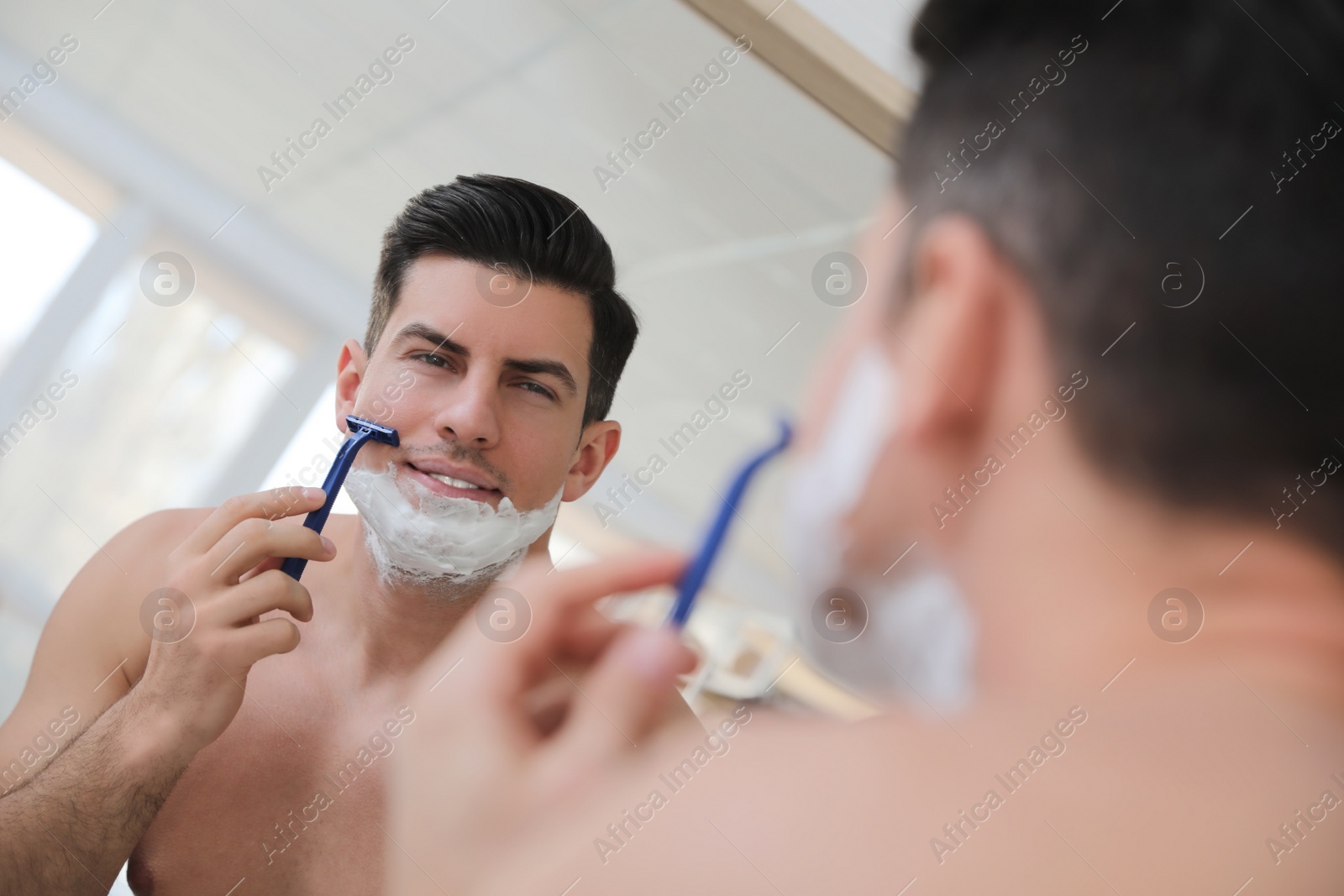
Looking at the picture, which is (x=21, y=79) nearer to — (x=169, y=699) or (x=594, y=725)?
(x=169, y=699)

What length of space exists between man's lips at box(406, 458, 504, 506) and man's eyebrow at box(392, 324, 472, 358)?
116 mm

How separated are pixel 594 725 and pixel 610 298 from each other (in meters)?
0.77

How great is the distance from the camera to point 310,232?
1.37 m

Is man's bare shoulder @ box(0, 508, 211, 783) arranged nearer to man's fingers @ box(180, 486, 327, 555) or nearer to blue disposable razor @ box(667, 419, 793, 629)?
man's fingers @ box(180, 486, 327, 555)

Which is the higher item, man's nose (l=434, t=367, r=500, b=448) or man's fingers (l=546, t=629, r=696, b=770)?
man's fingers (l=546, t=629, r=696, b=770)

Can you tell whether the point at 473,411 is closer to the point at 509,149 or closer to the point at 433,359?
the point at 433,359

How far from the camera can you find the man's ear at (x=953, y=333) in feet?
0.84

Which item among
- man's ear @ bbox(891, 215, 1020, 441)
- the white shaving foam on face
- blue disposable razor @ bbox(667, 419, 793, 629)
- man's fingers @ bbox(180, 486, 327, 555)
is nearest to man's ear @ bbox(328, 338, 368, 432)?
the white shaving foam on face

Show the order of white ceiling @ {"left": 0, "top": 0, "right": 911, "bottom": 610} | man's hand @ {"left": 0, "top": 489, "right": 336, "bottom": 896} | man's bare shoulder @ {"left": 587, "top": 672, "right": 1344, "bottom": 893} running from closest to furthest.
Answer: man's bare shoulder @ {"left": 587, "top": 672, "right": 1344, "bottom": 893} < man's hand @ {"left": 0, "top": 489, "right": 336, "bottom": 896} < white ceiling @ {"left": 0, "top": 0, "right": 911, "bottom": 610}

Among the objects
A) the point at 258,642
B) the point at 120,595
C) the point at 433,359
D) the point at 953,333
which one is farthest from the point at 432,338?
the point at 953,333

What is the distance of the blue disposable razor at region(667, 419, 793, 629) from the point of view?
327 millimetres

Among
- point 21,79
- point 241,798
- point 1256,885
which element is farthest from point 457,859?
point 21,79

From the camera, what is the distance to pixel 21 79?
1368mm

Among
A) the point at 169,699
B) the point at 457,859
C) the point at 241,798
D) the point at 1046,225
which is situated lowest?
the point at 241,798
